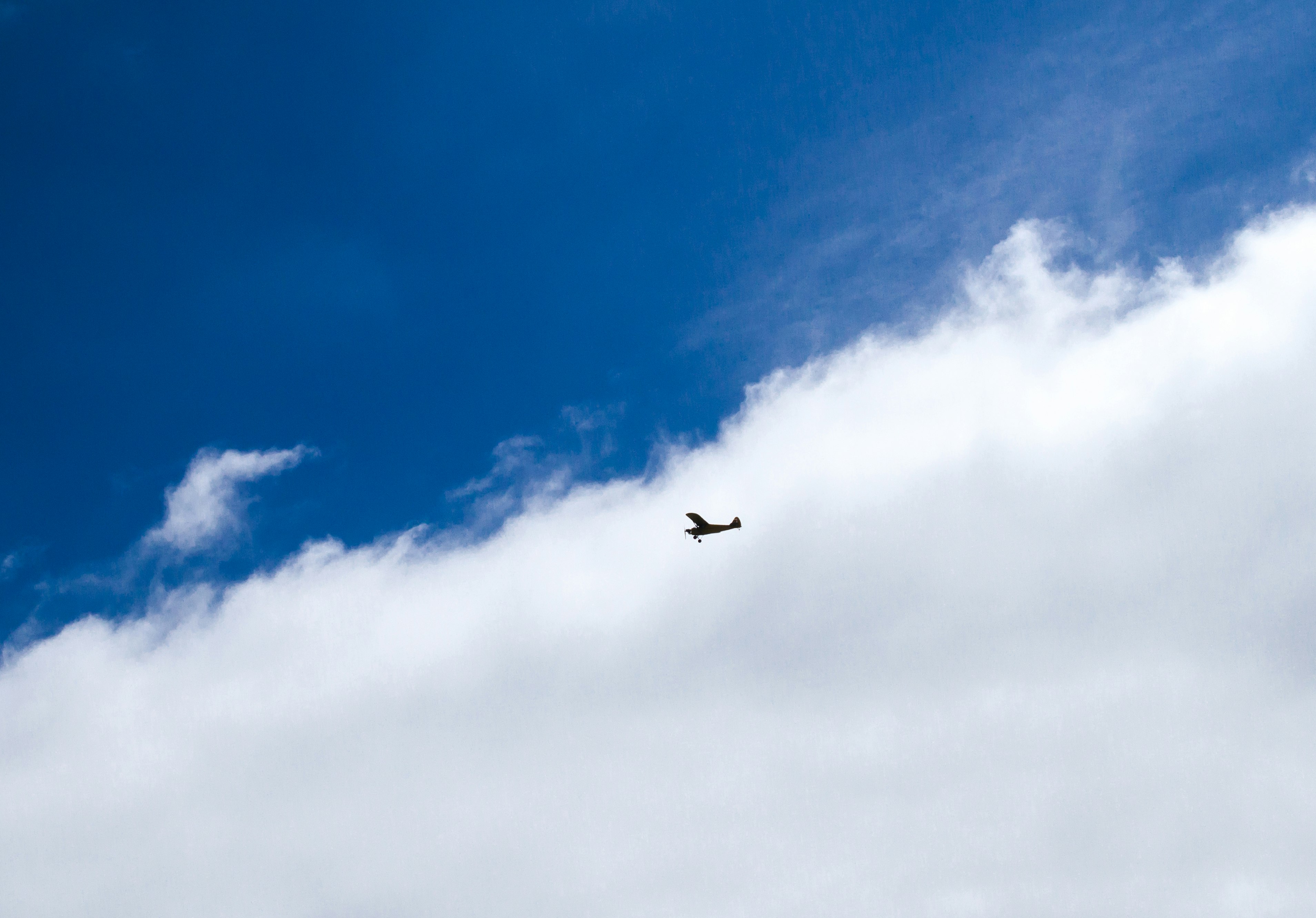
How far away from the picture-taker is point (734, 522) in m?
104
